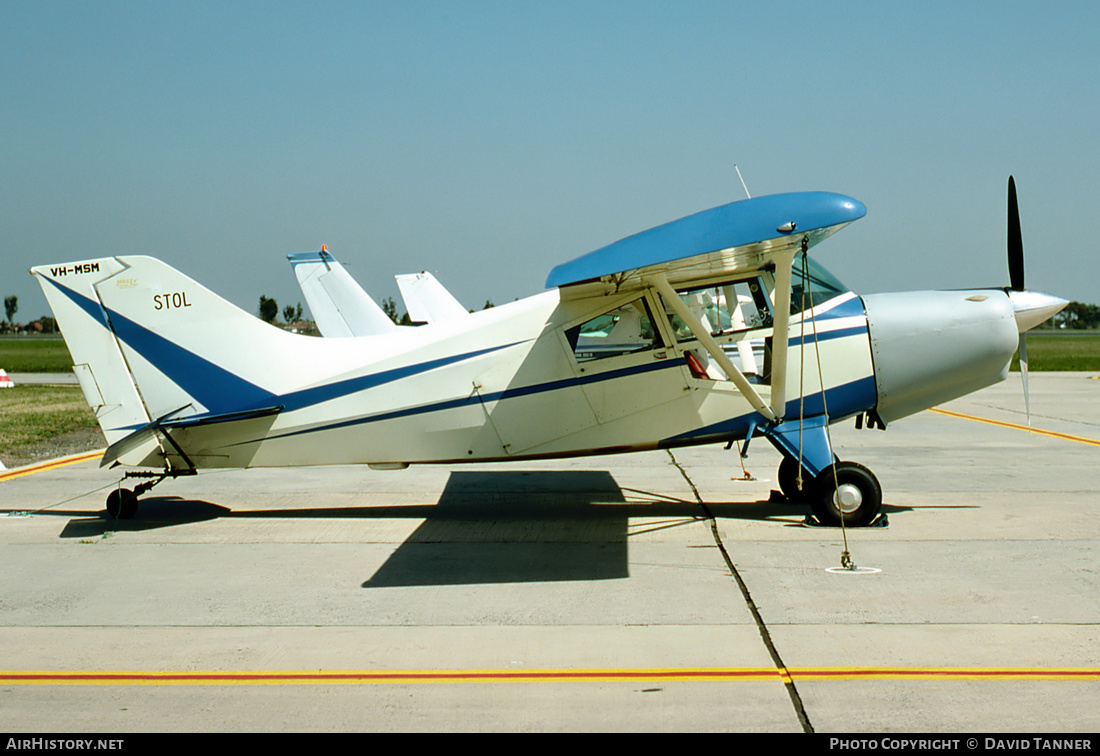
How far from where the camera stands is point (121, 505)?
8.74 metres

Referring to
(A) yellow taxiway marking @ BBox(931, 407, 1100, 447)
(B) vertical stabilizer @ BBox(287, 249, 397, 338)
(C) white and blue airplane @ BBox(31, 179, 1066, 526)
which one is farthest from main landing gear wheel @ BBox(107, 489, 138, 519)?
(A) yellow taxiway marking @ BBox(931, 407, 1100, 447)

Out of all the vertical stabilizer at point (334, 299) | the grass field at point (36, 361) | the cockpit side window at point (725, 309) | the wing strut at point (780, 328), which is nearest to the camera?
the wing strut at point (780, 328)

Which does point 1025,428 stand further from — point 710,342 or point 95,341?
point 95,341

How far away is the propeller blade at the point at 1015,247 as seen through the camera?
8320 mm

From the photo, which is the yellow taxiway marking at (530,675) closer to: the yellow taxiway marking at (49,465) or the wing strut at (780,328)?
the wing strut at (780,328)

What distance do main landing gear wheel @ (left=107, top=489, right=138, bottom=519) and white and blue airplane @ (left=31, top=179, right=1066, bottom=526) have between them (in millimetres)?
579

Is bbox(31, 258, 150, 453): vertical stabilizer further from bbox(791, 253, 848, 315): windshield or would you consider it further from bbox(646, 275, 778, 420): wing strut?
bbox(791, 253, 848, 315): windshield

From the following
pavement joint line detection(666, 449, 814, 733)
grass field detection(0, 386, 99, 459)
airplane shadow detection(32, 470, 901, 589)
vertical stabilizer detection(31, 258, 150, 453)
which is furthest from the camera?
grass field detection(0, 386, 99, 459)

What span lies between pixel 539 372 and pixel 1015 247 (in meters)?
4.50

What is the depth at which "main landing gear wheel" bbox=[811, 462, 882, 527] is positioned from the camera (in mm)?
7930

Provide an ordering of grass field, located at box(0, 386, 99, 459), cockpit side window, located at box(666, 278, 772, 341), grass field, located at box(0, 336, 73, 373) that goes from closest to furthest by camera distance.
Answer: cockpit side window, located at box(666, 278, 772, 341) < grass field, located at box(0, 386, 99, 459) < grass field, located at box(0, 336, 73, 373)

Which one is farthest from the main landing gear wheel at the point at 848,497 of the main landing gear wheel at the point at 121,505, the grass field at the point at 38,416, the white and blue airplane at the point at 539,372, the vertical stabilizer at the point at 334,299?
the vertical stabilizer at the point at 334,299

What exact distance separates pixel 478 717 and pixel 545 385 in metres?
4.32

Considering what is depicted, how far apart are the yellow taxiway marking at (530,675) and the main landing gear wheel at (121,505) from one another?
4.30 metres
